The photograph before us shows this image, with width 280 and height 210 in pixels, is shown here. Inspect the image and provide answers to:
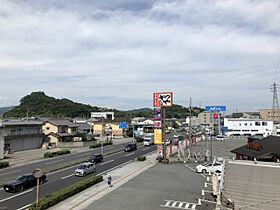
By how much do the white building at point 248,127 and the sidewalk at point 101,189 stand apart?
232 ft

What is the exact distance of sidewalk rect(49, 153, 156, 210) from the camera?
1839 centimetres

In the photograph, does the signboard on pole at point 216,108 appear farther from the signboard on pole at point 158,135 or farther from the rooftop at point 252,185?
the rooftop at point 252,185

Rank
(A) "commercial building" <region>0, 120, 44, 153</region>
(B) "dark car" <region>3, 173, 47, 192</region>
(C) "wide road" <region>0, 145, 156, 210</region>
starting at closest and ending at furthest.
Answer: (C) "wide road" <region>0, 145, 156, 210</region> < (B) "dark car" <region>3, 173, 47, 192</region> < (A) "commercial building" <region>0, 120, 44, 153</region>

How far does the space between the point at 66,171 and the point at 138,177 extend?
1100 centimetres

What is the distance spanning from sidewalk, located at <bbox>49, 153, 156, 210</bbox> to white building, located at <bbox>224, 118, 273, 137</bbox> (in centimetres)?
7060

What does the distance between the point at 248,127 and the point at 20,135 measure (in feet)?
277

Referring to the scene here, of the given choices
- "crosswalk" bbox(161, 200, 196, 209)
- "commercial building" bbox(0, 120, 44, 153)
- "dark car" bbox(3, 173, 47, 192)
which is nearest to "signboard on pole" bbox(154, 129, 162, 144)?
"crosswalk" bbox(161, 200, 196, 209)

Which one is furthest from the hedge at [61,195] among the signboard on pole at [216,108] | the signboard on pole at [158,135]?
the signboard on pole at [216,108]

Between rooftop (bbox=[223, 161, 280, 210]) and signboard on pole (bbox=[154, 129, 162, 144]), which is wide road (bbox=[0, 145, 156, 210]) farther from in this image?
rooftop (bbox=[223, 161, 280, 210])

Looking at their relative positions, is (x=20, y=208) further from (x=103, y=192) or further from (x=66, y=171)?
(x=66, y=171)

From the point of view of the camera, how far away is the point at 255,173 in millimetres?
19078

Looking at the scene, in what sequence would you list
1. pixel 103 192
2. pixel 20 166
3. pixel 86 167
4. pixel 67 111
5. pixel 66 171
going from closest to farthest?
pixel 103 192 < pixel 86 167 < pixel 66 171 < pixel 20 166 < pixel 67 111

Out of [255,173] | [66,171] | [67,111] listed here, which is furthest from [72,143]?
[67,111]

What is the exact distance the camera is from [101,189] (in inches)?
903
